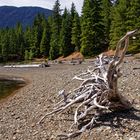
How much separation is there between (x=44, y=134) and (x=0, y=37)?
109 metres

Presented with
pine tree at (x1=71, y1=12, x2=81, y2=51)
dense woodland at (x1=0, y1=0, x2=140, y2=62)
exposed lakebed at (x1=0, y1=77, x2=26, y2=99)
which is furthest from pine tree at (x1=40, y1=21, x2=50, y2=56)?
exposed lakebed at (x1=0, y1=77, x2=26, y2=99)

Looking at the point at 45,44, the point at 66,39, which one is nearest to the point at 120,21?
the point at 66,39

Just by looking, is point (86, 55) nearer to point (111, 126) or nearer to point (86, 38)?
point (86, 38)

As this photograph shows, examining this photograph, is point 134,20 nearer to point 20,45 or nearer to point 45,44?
point 45,44

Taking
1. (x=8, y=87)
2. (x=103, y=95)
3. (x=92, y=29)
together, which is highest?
(x=92, y=29)

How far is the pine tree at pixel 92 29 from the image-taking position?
73.8 metres

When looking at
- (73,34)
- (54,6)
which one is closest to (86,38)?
(73,34)

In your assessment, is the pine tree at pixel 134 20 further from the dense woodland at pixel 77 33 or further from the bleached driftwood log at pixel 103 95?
the bleached driftwood log at pixel 103 95

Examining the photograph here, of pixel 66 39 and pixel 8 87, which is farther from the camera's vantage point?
pixel 66 39

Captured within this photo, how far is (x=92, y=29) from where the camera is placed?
74.3 meters

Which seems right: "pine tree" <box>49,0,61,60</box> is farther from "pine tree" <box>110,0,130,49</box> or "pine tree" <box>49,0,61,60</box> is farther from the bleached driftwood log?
the bleached driftwood log

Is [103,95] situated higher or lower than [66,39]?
lower

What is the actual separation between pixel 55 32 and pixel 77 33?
13.8 metres

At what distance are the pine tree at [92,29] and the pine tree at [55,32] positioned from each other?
45.2 ft
